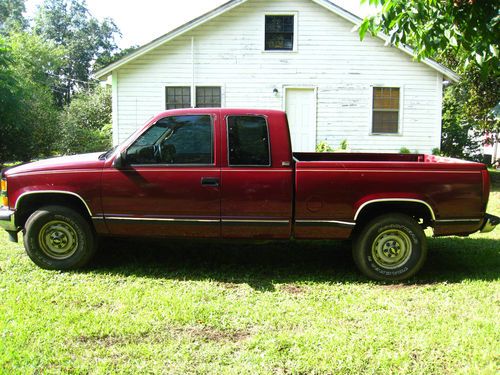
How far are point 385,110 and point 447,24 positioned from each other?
10.1 m

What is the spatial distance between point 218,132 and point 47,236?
2258mm

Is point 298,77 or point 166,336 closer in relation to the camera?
point 166,336

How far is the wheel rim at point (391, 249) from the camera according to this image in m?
5.15

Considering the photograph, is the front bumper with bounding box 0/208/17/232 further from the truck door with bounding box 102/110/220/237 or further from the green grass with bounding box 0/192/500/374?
the truck door with bounding box 102/110/220/237

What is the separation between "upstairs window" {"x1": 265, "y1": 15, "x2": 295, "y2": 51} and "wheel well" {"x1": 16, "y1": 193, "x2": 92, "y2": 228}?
1008 cm

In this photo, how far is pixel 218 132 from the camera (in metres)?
5.12

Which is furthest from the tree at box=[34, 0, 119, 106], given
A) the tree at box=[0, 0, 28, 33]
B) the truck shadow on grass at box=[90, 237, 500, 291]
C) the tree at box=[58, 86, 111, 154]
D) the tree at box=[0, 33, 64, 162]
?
the truck shadow on grass at box=[90, 237, 500, 291]

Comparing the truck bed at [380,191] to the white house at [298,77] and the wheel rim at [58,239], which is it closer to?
the wheel rim at [58,239]

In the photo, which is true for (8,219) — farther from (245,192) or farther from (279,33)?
(279,33)

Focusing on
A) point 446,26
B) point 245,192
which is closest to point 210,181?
point 245,192

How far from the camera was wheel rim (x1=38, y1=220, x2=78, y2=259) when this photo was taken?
5.31 metres

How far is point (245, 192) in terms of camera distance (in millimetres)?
5012

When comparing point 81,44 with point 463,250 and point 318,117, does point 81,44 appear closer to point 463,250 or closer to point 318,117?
point 318,117

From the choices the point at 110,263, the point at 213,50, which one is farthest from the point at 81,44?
the point at 110,263
